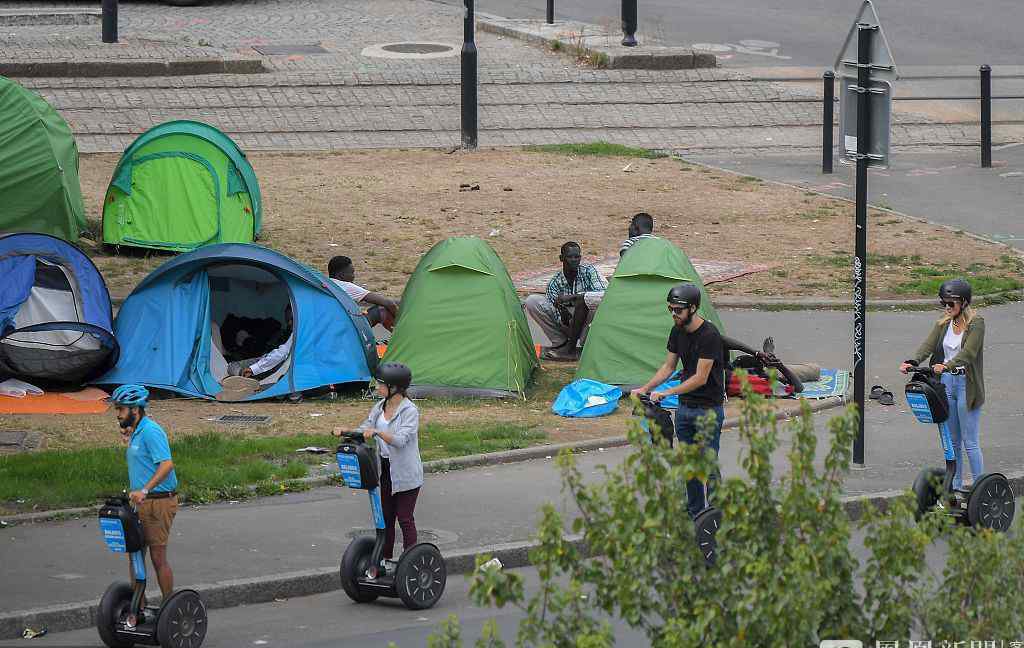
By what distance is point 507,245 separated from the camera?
19.8 m

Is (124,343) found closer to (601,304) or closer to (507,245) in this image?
(601,304)

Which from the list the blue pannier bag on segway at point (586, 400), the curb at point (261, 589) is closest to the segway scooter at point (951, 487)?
the curb at point (261, 589)

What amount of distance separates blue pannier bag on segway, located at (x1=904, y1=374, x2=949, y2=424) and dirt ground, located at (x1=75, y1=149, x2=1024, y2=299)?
709cm

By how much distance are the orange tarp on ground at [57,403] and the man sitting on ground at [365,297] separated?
8.36 ft

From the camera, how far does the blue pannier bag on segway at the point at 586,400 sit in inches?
534

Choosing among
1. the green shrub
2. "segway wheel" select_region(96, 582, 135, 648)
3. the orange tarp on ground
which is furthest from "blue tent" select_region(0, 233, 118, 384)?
the green shrub

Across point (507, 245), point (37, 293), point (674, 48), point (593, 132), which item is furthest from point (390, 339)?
point (674, 48)

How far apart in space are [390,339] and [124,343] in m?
2.40

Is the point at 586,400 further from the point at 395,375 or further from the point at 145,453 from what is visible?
the point at 145,453

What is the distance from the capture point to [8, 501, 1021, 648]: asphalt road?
342 inches

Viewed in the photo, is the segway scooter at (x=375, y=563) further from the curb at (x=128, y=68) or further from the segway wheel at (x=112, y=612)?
the curb at (x=128, y=68)

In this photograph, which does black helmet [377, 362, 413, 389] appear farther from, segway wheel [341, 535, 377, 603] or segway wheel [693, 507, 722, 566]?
segway wheel [693, 507, 722, 566]

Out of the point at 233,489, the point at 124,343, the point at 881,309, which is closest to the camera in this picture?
the point at 233,489

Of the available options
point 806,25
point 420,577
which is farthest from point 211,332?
point 806,25
